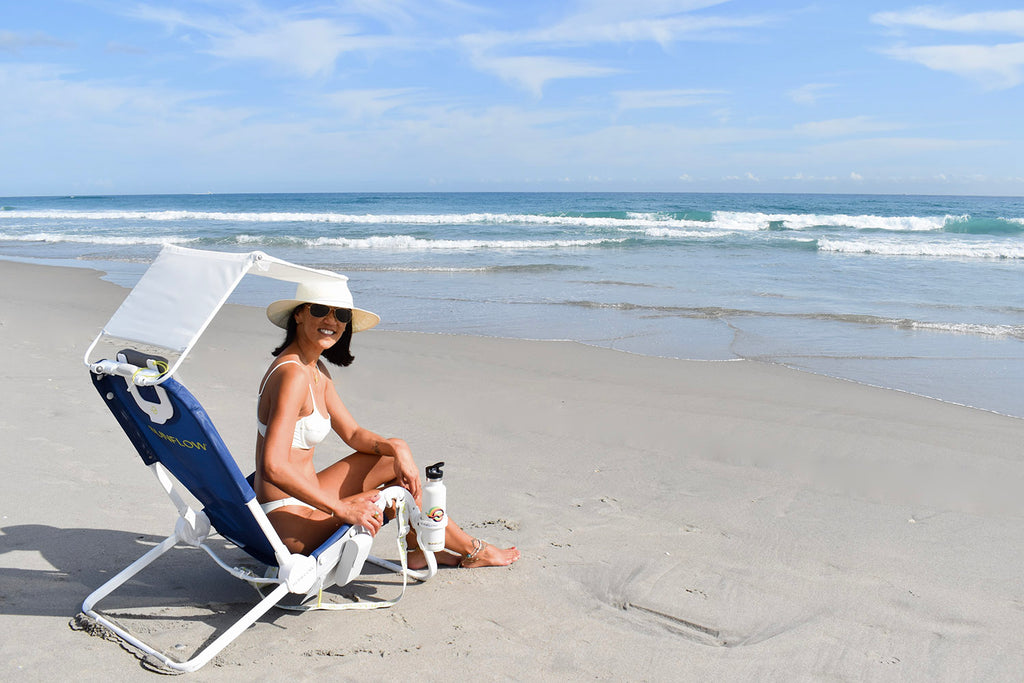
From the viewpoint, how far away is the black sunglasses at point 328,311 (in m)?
3.04

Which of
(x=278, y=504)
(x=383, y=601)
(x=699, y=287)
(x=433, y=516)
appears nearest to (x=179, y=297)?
(x=278, y=504)

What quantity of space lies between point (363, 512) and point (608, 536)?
1.46m

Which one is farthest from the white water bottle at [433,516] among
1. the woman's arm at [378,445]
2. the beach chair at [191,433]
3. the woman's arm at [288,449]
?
the woman's arm at [288,449]

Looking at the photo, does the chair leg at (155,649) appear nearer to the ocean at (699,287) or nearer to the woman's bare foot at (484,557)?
the woman's bare foot at (484,557)

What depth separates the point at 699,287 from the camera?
13.9 metres

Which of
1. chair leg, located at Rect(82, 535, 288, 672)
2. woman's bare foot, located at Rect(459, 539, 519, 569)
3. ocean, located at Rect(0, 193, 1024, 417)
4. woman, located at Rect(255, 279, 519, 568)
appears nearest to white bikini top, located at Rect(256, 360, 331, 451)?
woman, located at Rect(255, 279, 519, 568)

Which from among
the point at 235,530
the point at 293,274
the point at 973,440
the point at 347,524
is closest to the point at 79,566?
the point at 235,530

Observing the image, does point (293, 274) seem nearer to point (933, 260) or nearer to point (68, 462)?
point (68, 462)

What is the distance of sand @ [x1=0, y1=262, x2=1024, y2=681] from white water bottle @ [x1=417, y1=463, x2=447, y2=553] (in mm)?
232

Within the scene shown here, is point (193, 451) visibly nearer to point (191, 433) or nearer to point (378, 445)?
point (191, 433)

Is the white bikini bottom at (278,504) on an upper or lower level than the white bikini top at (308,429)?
lower

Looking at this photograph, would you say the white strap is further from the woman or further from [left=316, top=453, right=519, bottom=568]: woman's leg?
[left=316, top=453, right=519, bottom=568]: woman's leg

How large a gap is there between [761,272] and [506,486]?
1335 centimetres

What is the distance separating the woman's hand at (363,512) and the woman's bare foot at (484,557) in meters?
0.64
